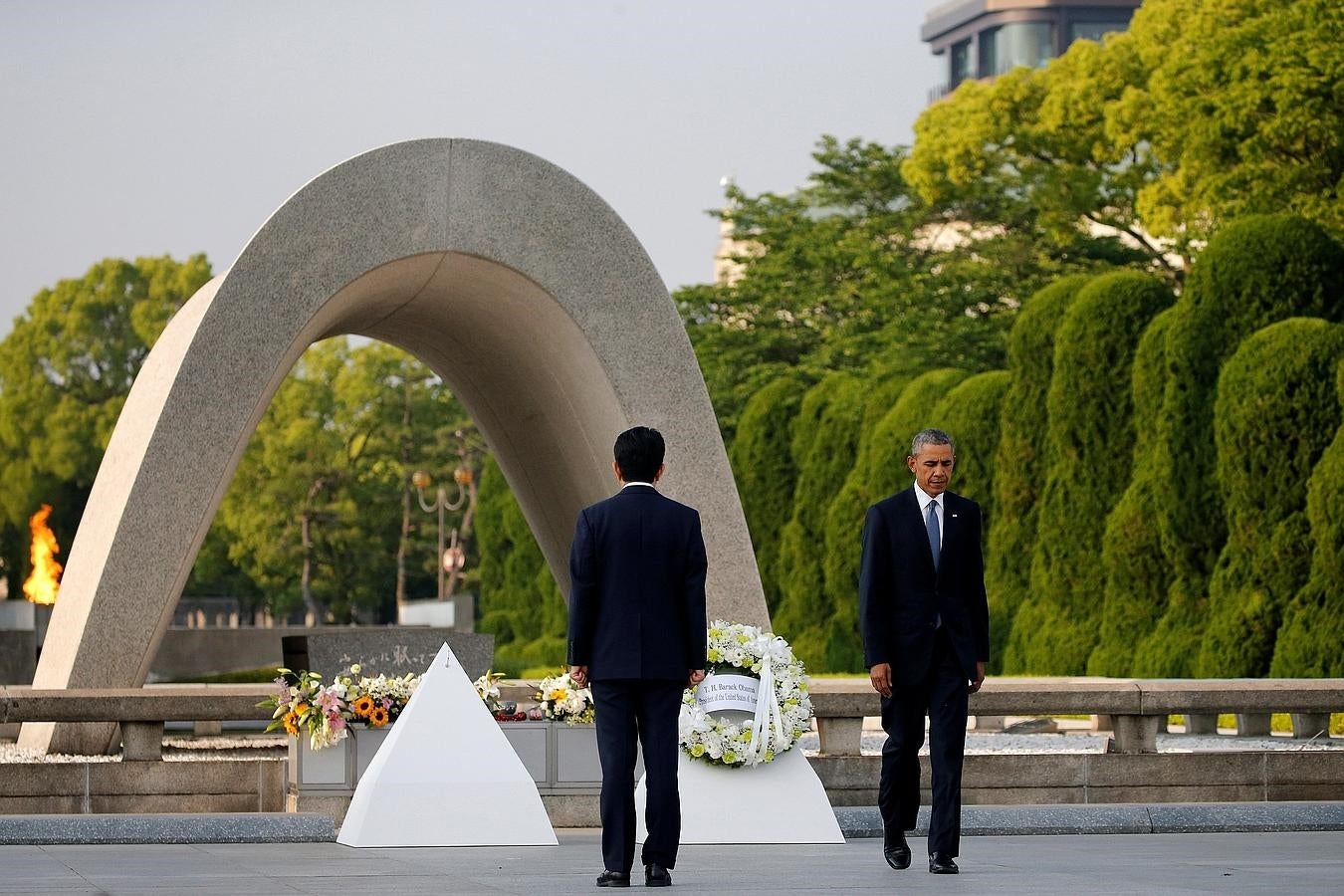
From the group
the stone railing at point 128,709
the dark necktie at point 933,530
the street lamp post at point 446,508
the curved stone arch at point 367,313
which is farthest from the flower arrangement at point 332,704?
the street lamp post at point 446,508

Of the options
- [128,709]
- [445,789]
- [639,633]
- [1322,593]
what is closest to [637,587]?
[639,633]

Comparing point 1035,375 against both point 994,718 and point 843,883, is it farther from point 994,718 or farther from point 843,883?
point 843,883

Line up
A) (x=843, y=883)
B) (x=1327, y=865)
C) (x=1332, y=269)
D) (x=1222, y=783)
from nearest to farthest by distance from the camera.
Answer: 1. (x=843, y=883)
2. (x=1327, y=865)
3. (x=1222, y=783)
4. (x=1332, y=269)

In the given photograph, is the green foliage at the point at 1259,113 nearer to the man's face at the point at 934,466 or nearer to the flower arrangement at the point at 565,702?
the flower arrangement at the point at 565,702

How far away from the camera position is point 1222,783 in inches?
465

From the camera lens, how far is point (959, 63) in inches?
4277

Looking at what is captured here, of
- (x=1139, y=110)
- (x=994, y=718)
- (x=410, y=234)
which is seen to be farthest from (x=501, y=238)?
(x=1139, y=110)

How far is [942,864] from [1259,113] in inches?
877

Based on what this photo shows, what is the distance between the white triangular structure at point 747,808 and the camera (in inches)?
383

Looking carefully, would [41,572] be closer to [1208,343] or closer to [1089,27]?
[1208,343]

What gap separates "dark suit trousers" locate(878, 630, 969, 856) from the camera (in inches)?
323

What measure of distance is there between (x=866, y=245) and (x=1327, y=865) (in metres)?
32.8

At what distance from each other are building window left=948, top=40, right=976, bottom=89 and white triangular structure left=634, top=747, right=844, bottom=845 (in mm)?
100242

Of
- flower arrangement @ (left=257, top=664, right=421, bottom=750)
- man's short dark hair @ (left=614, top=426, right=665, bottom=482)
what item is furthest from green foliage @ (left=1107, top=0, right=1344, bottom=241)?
man's short dark hair @ (left=614, top=426, right=665, bottom=482)
